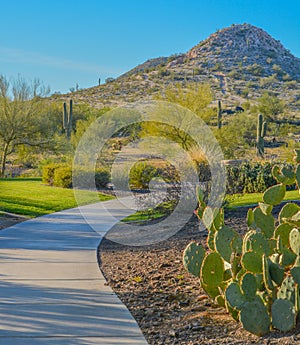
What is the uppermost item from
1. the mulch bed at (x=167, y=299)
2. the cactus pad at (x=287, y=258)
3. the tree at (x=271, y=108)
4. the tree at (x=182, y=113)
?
the tree at (x=271, y=108)

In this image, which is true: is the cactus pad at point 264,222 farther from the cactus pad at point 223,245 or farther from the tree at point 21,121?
the tree at point 21,121

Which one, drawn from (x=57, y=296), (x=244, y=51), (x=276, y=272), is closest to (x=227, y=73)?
(x=244, y=51)

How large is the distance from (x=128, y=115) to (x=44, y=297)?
3317cm

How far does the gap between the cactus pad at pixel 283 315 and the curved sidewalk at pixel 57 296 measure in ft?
3.96

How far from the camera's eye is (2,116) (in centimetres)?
3186

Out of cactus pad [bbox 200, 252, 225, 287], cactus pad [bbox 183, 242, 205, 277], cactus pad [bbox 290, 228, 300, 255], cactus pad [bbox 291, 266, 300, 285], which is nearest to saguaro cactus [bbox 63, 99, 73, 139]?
cactus pad [bbox 183, 242, 205, 277]

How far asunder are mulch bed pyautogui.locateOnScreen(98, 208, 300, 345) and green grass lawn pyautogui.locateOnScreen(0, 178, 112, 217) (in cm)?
622

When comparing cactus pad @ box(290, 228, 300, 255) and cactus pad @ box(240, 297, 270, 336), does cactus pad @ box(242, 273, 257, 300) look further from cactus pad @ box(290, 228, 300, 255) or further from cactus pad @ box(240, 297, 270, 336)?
cactus pad @ box(290, 228, 300, 255)

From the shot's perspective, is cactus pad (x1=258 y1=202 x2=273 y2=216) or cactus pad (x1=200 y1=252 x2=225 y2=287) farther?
cactus pad (x1=258 y1=202 x2=273 y2=216)

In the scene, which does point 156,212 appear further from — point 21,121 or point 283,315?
point 21,121

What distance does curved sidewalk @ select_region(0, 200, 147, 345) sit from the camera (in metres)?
5.02

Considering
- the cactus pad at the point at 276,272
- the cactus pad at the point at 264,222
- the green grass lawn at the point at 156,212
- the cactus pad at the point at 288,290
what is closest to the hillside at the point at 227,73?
the green grass lawn at the point at 156,212

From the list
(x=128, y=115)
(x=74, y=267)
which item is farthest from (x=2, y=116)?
(x=74, y=267)

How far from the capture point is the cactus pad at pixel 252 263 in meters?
5.28
